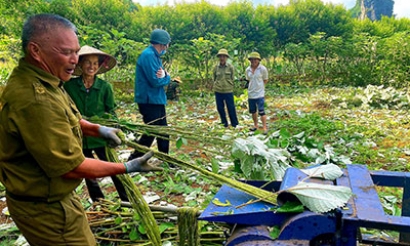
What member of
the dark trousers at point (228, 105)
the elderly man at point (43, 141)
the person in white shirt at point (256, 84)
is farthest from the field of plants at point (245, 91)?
the elderly man at point (43, 141)

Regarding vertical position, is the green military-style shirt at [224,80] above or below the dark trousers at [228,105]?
above

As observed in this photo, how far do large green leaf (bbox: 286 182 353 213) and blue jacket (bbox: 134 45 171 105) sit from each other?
3033 mm

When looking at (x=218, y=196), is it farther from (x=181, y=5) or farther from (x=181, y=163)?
(x=181, y=5)

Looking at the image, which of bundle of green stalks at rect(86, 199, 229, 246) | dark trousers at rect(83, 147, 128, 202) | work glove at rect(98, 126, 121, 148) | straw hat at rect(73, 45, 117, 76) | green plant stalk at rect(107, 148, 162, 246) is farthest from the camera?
dark trousers at rect(83, 147, 128, 202)

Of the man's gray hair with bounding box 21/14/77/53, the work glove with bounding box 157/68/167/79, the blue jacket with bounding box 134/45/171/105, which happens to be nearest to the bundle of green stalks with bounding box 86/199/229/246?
the man's gray hair with bounding box 21/14/77/53

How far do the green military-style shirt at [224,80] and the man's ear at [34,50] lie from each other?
5509 mm

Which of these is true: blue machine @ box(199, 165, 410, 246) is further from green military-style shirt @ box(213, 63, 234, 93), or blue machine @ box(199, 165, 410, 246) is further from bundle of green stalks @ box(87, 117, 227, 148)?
green military-style shirt @ box(213, 63, 234, 93)

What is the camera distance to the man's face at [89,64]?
10.8 feet

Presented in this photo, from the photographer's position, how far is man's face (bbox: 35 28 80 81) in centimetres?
167

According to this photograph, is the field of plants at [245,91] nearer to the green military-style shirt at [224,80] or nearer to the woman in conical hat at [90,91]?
the woman in conical hat at [90,91]

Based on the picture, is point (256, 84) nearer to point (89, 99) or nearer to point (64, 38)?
point (89, 99)

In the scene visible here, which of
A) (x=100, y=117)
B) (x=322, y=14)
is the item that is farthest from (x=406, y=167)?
(x=322, y=14)

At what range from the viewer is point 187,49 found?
12820 millimetres

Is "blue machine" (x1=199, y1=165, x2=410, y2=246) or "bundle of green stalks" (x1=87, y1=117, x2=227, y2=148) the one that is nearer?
"blue machine" (x1=199, y1=165, x2=410, y2=246)
